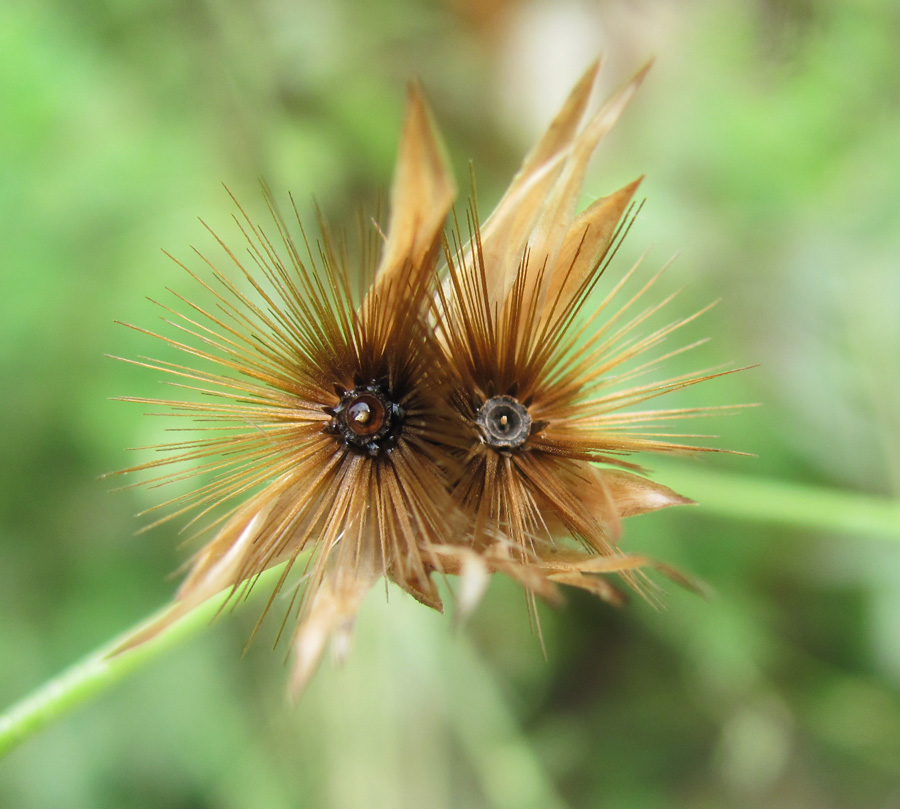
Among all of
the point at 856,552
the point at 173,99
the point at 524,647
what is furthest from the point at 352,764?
the point at 173,99

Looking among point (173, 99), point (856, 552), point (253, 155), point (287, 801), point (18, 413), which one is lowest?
point (287, 801)

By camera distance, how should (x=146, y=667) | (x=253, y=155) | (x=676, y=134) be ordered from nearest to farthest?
(x=146, y=667) < (x=253, y=155) < (x=676, y=134)

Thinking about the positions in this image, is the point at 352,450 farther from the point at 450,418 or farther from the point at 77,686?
the point at 77,686

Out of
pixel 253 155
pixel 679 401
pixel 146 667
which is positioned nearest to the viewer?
pixel 679 401

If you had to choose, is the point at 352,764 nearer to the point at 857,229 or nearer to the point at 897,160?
the point at 857,229

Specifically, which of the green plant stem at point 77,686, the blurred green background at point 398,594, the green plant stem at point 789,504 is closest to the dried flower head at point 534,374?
the green plant stem at point 77,686

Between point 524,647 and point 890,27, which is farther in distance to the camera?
point 890,27

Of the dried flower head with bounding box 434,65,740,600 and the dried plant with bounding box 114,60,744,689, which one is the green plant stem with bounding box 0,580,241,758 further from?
→ the dried flower head with bounding box 434,65,740,600
